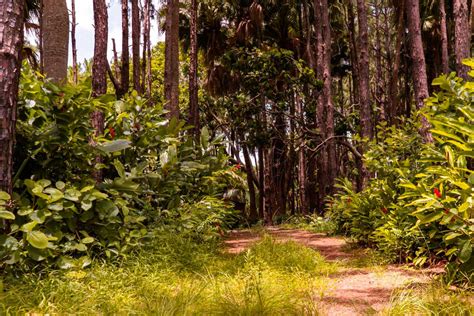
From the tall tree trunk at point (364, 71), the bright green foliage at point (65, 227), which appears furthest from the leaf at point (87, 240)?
the tall tree trunk at point (364, 71)

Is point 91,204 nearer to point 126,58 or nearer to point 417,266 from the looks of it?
point 417,266

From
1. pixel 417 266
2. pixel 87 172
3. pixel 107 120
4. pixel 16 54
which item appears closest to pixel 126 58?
pixel 107 120

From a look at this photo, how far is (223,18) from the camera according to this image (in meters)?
22.9

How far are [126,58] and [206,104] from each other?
33.6 feet

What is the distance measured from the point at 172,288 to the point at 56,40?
3939mm

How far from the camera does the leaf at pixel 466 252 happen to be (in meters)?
3.56

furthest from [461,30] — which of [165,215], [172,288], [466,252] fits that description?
[172,288]

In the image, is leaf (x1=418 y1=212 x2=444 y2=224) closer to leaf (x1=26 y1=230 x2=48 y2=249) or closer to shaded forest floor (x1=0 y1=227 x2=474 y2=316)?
shaded forest floor (x1=0 y1=227 x2=474 y2=316)

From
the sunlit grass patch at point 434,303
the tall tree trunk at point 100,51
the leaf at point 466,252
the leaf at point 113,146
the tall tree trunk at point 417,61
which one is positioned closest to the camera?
the sunlit grass patch at point 434,303

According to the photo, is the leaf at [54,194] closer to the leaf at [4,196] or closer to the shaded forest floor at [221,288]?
the leaf at [4,196]

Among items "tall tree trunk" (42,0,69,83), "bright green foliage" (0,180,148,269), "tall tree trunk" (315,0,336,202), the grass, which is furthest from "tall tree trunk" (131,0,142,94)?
"bright green foliage" (0,180,148,269)

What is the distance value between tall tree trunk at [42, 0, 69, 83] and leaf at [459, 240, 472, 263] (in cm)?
511

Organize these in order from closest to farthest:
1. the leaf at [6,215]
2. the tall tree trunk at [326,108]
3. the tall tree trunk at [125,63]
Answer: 1. the leaf at [6,215]
2. the tall tree trunk at [125,63]
3. the tall tree trunk at [326,108]

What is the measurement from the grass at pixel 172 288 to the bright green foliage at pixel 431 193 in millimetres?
1088
